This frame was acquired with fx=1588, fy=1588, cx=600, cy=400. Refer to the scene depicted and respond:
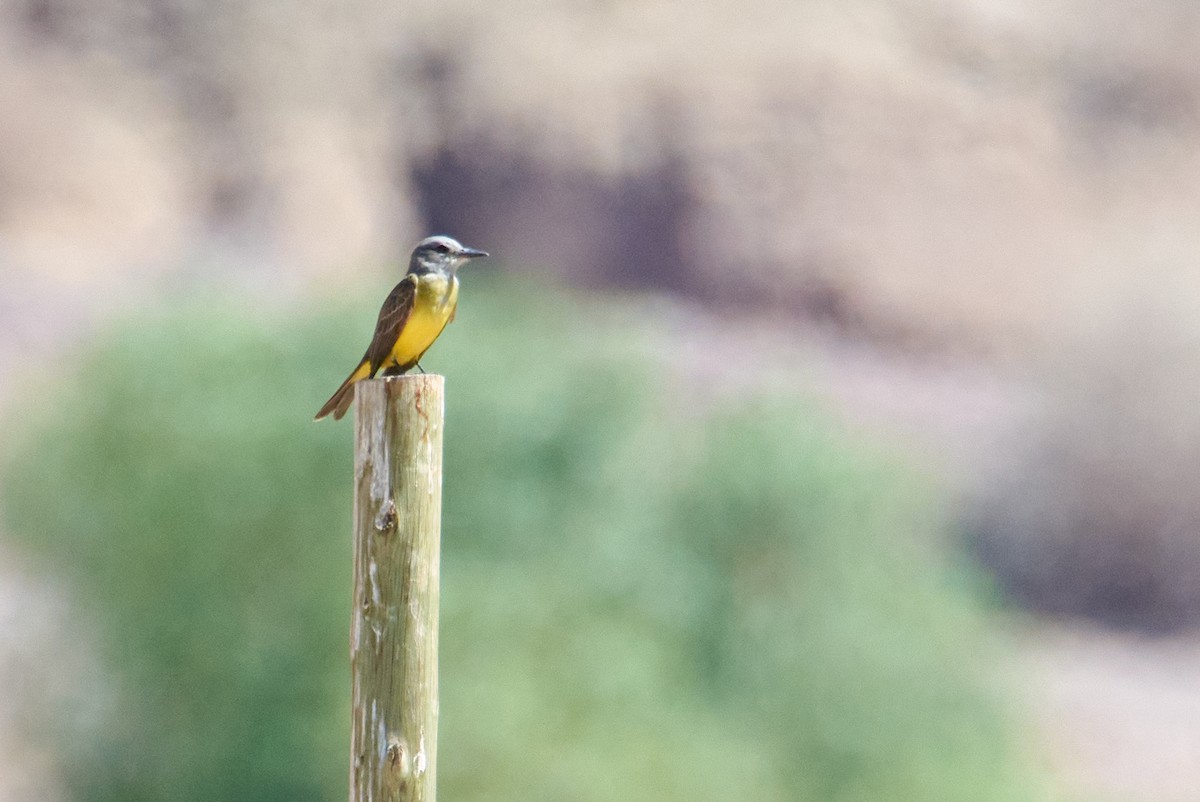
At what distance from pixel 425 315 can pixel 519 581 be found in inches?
300

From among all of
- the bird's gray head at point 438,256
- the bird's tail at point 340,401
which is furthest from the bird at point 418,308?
the bird's tail at point 340,401

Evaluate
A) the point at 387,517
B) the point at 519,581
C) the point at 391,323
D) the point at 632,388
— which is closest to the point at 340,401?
the point at 391,323

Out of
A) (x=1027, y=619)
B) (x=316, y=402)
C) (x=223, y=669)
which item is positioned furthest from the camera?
(x=1027, y=619)

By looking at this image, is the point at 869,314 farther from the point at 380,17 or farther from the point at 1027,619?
the point at 380,17

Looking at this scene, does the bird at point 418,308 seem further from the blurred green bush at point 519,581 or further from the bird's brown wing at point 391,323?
the blurred green bush at point 519,581

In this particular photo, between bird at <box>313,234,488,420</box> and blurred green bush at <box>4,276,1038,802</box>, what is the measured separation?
6.08m

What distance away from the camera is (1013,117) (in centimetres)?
4281

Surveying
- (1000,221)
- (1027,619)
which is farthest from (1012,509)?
(1000,221)

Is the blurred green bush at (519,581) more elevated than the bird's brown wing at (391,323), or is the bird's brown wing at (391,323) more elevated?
the bird's brown wing at (391,323)

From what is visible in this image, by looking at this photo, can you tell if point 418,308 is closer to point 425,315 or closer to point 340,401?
point 425,315

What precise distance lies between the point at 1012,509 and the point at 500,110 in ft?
55.0

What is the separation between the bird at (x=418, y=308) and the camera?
6566 millimetres

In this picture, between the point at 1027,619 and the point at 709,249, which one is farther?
the point at 709,249

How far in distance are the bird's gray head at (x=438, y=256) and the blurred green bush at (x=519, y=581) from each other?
6221 mm
